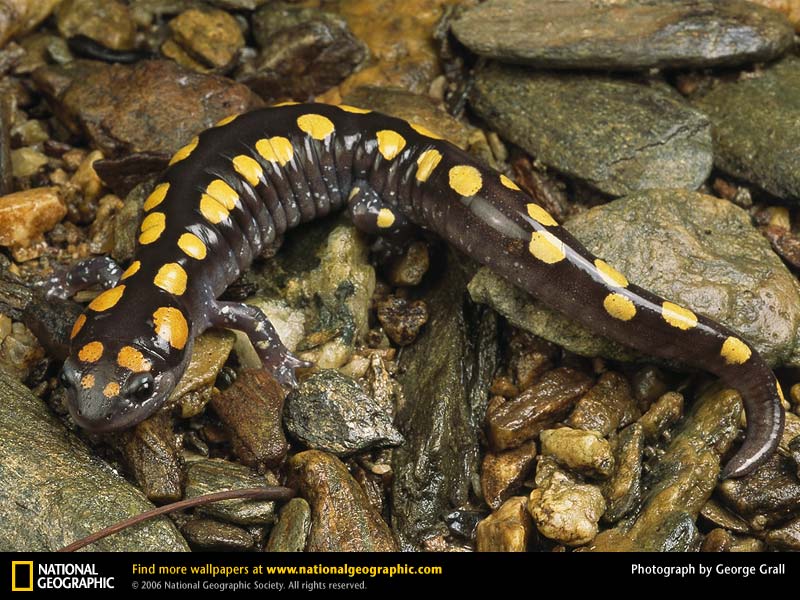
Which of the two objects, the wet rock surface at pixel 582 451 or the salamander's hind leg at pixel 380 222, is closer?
the wet rock surface at pixel 582 451

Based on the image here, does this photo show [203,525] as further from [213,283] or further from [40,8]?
[40,8]

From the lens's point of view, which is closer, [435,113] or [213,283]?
[213,283]

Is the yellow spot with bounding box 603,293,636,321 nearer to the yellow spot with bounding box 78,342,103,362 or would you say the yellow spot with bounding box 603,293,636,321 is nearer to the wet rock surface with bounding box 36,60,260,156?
the yellow spot with bounding box 78,342,103,362

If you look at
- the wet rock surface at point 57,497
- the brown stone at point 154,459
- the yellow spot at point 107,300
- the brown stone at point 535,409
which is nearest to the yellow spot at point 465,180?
the brown stone at point 535,409

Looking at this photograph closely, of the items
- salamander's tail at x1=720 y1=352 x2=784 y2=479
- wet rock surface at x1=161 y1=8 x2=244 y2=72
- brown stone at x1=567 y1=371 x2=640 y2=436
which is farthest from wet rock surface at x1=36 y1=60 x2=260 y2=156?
salamander's tail at x1=720 y1=352 x2=784 y2=479

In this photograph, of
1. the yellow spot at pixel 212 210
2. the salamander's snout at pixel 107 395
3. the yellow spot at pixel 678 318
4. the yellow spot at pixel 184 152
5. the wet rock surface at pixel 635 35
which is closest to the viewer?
the salamander's snout at pixel 107 395

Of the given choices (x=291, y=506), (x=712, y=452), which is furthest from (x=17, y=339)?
(x=712, y=452)

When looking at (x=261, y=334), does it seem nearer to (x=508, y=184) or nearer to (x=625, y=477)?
(x=508, y=184)
